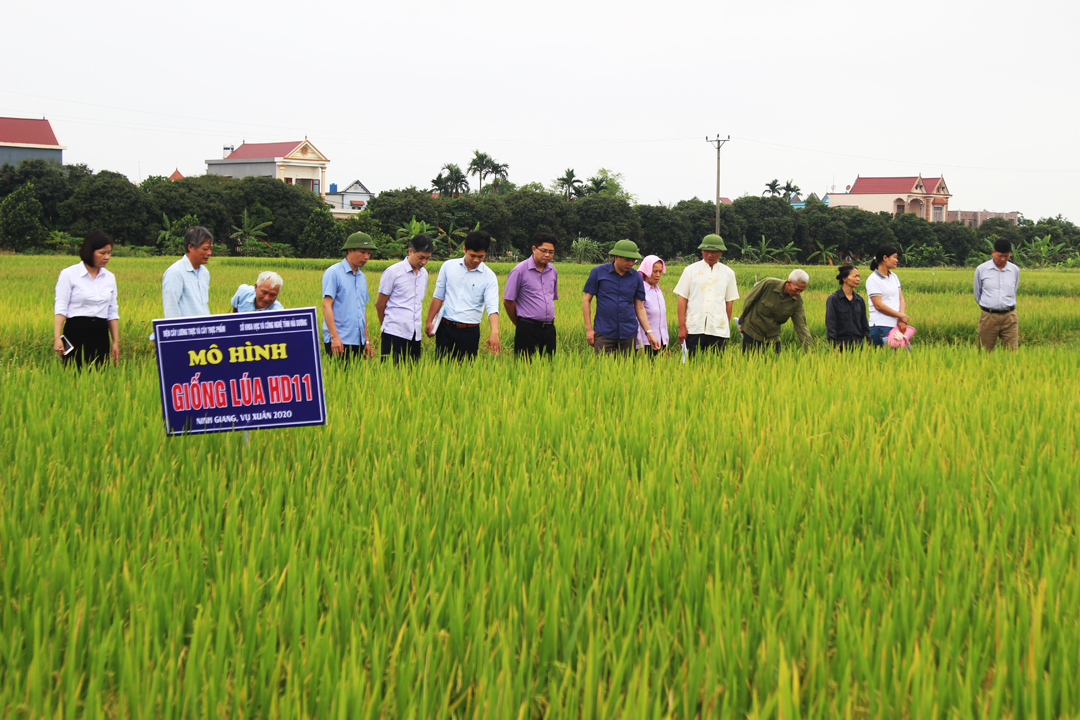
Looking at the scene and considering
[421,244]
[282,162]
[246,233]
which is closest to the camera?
[421,244]

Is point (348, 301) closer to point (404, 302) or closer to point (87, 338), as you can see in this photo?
point (404, 302)

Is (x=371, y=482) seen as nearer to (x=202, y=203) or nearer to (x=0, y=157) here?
(x=202, y=203)

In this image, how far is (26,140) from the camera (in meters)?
58.4

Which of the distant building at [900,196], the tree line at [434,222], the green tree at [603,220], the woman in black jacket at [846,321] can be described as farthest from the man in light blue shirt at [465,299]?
the distant building at [900,196]

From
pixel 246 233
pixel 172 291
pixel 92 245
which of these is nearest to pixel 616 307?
pixel 172 291

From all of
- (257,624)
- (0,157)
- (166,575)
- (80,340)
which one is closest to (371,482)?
(166,575)

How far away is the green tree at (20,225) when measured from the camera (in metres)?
31.5

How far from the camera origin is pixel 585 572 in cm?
188

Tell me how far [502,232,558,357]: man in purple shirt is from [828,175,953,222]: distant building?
8384cm

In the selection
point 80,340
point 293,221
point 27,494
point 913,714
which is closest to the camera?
point 913,714

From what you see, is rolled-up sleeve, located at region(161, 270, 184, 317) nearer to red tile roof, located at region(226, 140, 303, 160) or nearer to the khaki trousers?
the khaki trousers

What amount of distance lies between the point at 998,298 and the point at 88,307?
843 cm

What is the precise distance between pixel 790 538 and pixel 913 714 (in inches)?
36.0

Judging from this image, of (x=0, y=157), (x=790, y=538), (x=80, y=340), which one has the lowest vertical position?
(x=790, y=538)
